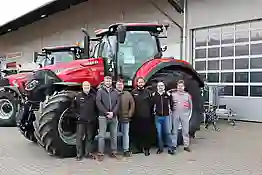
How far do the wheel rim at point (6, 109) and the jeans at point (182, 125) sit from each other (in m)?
5.95

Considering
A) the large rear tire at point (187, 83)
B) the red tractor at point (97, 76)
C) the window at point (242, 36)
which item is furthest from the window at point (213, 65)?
the large rear tire at point (187, 83)

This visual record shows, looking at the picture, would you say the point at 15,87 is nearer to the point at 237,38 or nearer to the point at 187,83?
the point at 187,83

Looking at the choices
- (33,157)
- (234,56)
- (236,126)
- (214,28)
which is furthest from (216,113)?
(33,157)

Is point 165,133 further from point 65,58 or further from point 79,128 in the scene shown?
point 65,58

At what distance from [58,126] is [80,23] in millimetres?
14681

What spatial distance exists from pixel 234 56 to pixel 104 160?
8487mm

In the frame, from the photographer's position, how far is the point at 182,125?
736 centimetres

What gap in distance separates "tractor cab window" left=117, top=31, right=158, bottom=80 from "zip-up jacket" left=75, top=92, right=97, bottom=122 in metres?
Result: 1.47

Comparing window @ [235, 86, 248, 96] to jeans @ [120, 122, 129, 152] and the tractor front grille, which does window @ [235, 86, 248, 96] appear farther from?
the tractor front grille

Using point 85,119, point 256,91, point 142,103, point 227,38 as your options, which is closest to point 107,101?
point 85,119

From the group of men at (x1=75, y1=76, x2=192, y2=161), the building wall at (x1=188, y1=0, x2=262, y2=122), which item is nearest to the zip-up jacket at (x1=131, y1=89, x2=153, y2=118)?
the group of men at (x1=75, y1=76, x2=192, y2=161)

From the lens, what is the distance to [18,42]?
24844 millimetres

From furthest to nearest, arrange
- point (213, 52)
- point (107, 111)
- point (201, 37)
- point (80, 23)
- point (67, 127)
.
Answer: point (80, 23) < point (201, 37) < point (213, 52) < point (67, 127) < point (107, 111)

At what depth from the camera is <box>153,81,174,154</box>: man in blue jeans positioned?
700 cm
